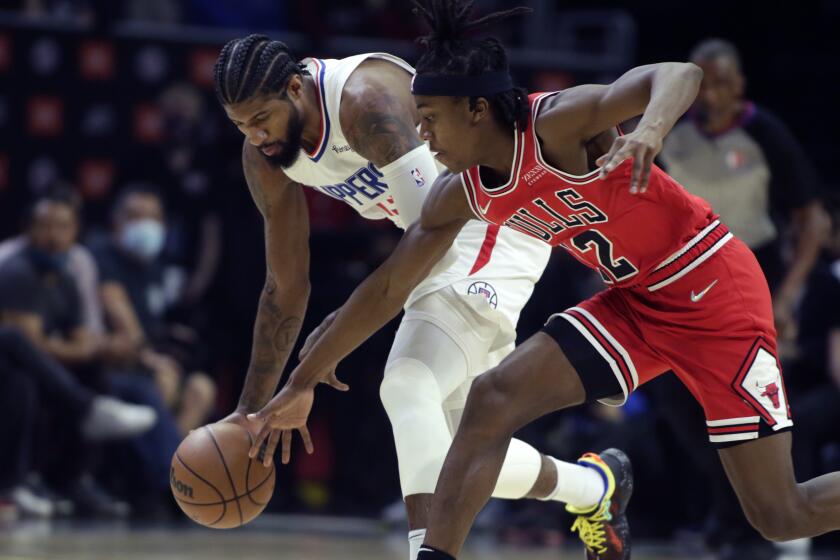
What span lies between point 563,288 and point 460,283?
4.48m

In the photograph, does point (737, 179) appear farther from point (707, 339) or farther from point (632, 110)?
point (632, 110)

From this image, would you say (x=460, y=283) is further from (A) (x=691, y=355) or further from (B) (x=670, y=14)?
(B) (x=670, y=14)

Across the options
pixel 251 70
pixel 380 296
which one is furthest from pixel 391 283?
pixel 251 70

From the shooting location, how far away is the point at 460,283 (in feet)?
16.2

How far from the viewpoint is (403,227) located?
5.00 metres

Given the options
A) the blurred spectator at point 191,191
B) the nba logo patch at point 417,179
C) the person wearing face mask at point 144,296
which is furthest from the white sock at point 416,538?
the blurred spectator at point 191,191

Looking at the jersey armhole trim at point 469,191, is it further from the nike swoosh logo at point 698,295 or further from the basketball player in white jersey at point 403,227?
the nike swoosh logo at point 698,295

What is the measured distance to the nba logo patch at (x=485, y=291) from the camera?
4.95m

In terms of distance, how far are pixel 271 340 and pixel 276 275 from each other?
243mm

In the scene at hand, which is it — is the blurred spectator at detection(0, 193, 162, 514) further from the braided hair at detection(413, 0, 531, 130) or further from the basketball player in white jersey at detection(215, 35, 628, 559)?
the braided hair at detection(413, 0, 531, 130)

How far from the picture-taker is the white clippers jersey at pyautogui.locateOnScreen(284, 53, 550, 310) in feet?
16.0

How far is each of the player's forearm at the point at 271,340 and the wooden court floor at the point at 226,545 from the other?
5.42 feet

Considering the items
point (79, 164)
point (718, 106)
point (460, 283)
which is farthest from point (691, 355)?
point (79, 164)

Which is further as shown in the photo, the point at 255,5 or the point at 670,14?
the point at 670,14
